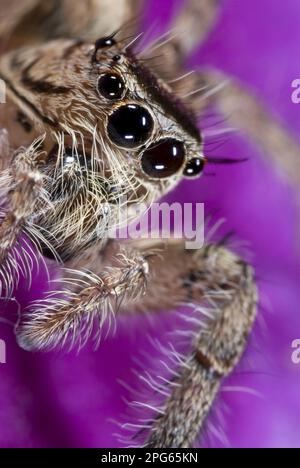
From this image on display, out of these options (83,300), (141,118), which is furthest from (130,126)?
(83,300)

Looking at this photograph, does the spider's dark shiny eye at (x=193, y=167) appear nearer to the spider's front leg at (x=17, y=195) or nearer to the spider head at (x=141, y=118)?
the spider head at (x=141, y=118)

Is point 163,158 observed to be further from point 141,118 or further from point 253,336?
point 253,336

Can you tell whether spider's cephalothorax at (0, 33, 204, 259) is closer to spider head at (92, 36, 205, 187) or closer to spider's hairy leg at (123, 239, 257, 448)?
spider head at (92, 36, 205, 187)

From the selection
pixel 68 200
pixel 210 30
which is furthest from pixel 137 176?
pixel 210 30

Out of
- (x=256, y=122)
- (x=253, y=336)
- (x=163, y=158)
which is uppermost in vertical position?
(x=256, y=122)

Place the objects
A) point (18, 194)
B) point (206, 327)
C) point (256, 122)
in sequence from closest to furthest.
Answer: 1. point (18, 194)
2. point (206, 327)
3. point (256, 122)

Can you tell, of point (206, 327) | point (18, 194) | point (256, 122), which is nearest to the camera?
point (18, 194)

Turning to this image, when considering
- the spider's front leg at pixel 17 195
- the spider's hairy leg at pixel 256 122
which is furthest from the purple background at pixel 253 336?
the spider's front leg at pixel 17 195
